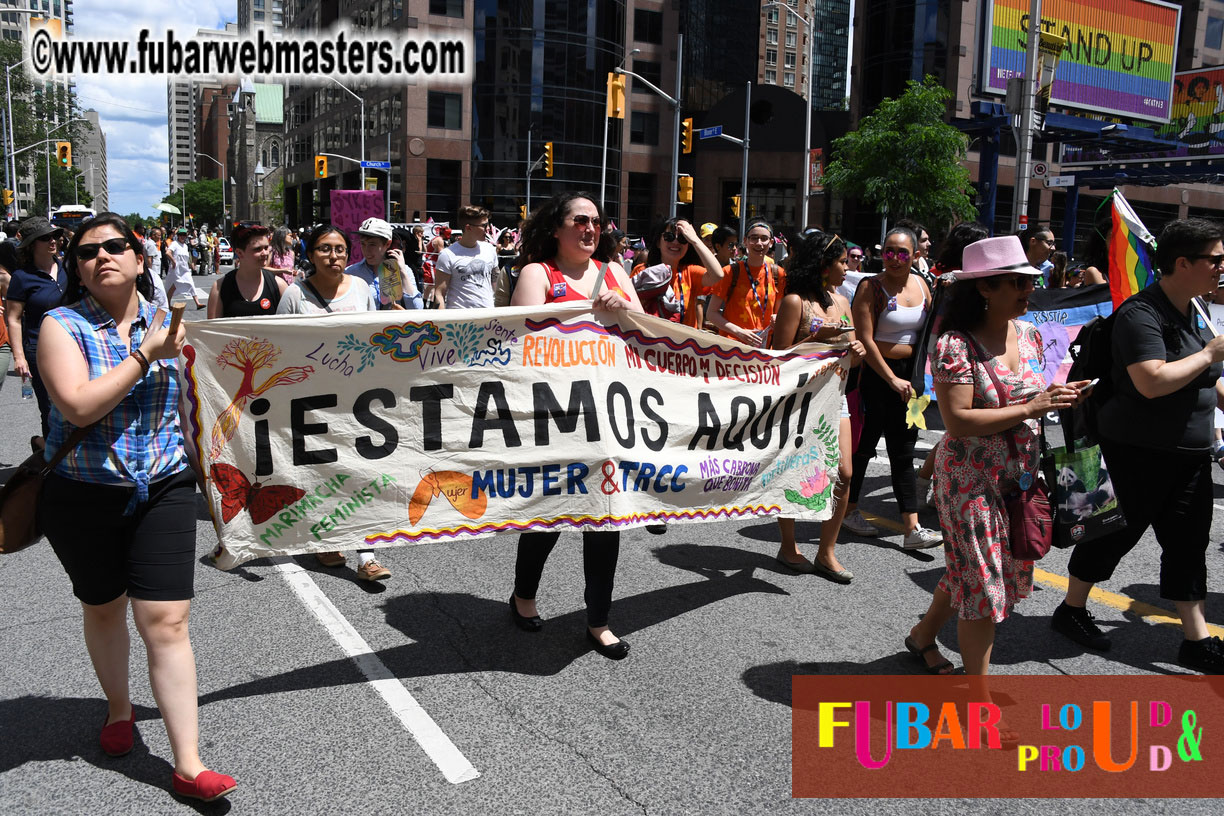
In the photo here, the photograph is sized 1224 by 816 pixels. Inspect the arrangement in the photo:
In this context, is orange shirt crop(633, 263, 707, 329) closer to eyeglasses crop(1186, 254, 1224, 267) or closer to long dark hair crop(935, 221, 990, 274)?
long dark hair crop(935, 221, 990, 274)

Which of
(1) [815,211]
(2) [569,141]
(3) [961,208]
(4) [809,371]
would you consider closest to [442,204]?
(2) [569,141]

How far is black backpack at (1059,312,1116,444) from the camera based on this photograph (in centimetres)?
430

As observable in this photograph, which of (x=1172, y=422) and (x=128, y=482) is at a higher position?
(x=1172, y=422)

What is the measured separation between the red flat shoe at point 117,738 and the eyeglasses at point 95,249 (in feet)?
5.25

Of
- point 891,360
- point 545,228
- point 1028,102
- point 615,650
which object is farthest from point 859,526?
point 1028,102

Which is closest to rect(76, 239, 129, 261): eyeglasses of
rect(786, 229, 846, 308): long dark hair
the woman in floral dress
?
the woman in floral dress

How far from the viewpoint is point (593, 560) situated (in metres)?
4.33

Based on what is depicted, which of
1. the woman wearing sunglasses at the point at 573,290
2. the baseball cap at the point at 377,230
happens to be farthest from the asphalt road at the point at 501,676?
the baseball cap at the point at 377,230

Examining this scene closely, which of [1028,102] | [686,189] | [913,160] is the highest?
[913,160]

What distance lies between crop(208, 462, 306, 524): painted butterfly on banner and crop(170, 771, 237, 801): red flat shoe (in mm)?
946

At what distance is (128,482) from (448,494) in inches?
50.1

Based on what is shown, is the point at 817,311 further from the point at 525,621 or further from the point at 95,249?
the point at 95,249

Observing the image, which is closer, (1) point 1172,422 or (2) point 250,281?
(1) point 1172,422

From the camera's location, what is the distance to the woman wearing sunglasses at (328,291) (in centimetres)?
548
